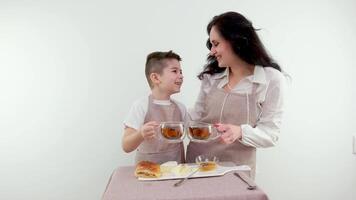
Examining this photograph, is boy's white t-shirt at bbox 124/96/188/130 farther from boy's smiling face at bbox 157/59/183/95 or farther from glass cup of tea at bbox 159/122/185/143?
glass cup of tea at bbox 159/122/185/143

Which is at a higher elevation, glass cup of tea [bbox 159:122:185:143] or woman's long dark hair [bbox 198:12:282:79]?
woman's long dark hair [bbox 198:12:282:79]

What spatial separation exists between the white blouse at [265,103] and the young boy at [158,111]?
0.77 feet

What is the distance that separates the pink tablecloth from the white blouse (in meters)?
0.23

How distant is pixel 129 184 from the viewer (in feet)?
3.22

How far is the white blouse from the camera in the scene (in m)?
1.23

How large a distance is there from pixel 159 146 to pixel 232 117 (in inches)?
11.2

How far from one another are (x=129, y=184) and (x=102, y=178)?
2.73 feet

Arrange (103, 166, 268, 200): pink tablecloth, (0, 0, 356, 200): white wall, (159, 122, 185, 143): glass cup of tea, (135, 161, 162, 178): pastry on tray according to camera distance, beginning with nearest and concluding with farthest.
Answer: (103, 166, 268, 200): pink tablecloth → (135, 161, 162, 178): pastry on tray → (159, 122, 185, 143): glass cup of tea → (0, 0, 356, 200): white wall

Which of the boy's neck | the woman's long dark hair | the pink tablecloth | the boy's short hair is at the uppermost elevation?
the woman's long dark hair

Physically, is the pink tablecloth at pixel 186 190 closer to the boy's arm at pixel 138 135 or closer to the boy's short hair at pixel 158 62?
the boy's arm at pixel 138 135

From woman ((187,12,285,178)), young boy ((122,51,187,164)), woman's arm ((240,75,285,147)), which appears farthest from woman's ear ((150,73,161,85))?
woman's arm ((240,75,285,147))

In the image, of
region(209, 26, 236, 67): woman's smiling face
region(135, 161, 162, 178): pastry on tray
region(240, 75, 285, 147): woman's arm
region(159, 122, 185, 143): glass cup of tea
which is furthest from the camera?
region(209, 26, 236, 67): woman's smiling face

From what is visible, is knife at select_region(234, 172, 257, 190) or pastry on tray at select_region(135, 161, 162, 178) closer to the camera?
knife at select_region(234, 172, 257, 190)

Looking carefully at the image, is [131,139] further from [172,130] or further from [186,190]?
[186,190]
